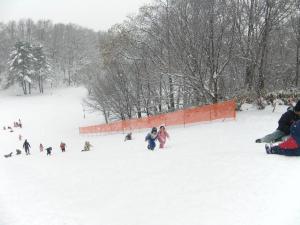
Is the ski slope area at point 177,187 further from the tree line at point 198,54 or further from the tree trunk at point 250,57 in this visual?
the tree line at point 198,54

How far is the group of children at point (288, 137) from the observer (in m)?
11.5

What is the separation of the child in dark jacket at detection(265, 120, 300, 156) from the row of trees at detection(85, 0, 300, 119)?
16481mm

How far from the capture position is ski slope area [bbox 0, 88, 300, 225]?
943 cm

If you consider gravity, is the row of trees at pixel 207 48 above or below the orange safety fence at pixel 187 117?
above

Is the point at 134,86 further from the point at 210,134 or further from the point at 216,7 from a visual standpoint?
the point at 210,134

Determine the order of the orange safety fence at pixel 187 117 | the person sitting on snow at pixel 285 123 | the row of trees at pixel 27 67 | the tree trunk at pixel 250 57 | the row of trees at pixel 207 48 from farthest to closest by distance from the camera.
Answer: the row of trees at pixel 27 67, the row of trees at pixel 207 48, the tree trunk at pixel 250 57, the orange safety fence at pixel 187 117, the person sitting on snow at pixel 285 123

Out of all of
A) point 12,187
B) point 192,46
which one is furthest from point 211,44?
point 12,187

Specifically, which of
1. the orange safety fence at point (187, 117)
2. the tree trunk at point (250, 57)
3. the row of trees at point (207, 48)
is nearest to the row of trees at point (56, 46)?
the row of trees at point (207, 48)

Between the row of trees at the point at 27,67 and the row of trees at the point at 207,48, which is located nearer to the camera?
the row of trees at the point at 207,48

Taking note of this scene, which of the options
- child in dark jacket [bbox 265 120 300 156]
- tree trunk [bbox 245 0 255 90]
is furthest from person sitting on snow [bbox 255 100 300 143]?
tree trunk [bbox 245 0 255 90]

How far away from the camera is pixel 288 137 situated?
12594mm

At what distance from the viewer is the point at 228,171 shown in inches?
477

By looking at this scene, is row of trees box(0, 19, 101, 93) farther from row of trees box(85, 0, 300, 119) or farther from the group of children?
the group of children

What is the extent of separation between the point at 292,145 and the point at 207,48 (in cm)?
2223
